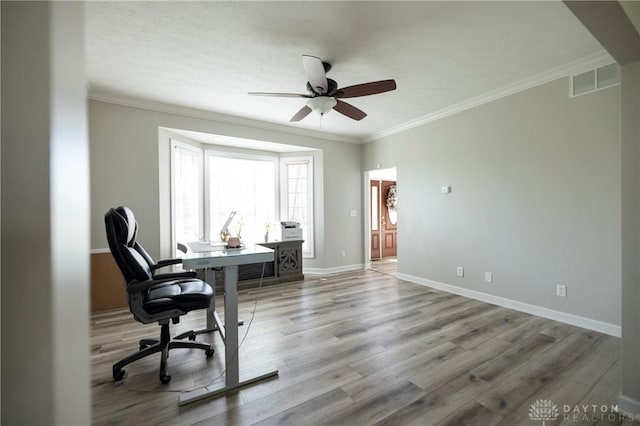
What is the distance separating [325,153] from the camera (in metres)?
5.29

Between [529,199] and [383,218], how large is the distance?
4149 mm

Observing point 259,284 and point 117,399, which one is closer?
point 117,399

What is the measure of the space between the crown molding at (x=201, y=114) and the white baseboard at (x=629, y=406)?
474 cm

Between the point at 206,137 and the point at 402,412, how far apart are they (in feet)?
14.1

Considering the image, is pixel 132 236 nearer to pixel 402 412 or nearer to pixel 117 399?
pixel 117 399

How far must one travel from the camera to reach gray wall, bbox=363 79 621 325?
265 cm

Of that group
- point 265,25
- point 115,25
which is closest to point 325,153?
point 265,25

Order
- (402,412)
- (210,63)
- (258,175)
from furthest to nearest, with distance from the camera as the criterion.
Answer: (258,175) → (210,63) → (402,412)

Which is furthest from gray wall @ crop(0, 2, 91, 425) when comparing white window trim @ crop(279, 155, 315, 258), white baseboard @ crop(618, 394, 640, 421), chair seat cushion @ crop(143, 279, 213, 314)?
white window trim @ crop(279, 155, 315, 258)

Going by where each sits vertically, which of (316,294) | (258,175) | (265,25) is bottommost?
(316,294)

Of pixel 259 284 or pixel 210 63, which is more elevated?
pixel 210 63

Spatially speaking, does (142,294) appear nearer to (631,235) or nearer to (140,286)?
(140,286)

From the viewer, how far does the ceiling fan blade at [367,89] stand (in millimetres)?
2330

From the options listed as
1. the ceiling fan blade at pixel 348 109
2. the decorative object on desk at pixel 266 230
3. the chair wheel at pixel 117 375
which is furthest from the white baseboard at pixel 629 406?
the decorative object on desk at pixel 266 230
